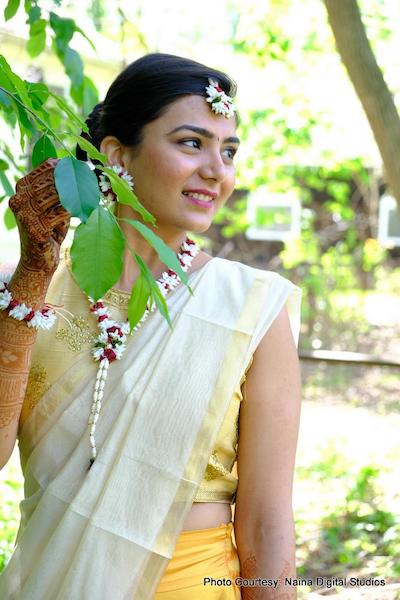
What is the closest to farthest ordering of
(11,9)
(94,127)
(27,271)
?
(27,271), (94,127), (11,9)

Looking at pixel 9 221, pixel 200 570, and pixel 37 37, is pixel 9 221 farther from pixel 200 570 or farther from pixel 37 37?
pixel 200 570

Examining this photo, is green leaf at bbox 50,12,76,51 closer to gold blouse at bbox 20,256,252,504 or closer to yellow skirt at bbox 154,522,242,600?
gold blouse at bbox 20,256,252,504

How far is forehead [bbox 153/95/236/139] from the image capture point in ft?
5.97

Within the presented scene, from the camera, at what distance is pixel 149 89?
185 centimetres

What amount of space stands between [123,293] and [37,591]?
0.65 metres

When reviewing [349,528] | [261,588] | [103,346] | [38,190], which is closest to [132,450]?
[103,346]

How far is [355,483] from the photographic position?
482 cm

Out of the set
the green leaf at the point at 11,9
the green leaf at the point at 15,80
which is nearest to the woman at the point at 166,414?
the green leaf at the point at 15,80

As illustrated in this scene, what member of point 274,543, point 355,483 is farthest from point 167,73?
point 355,483

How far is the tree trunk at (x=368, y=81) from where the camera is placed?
337 centimetres

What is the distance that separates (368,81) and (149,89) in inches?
73.0

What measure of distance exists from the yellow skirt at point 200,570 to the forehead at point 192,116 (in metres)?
0.87

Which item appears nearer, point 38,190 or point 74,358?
point 38,190

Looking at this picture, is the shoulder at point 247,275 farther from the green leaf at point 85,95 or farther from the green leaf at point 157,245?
the green leaf at point 85,95
